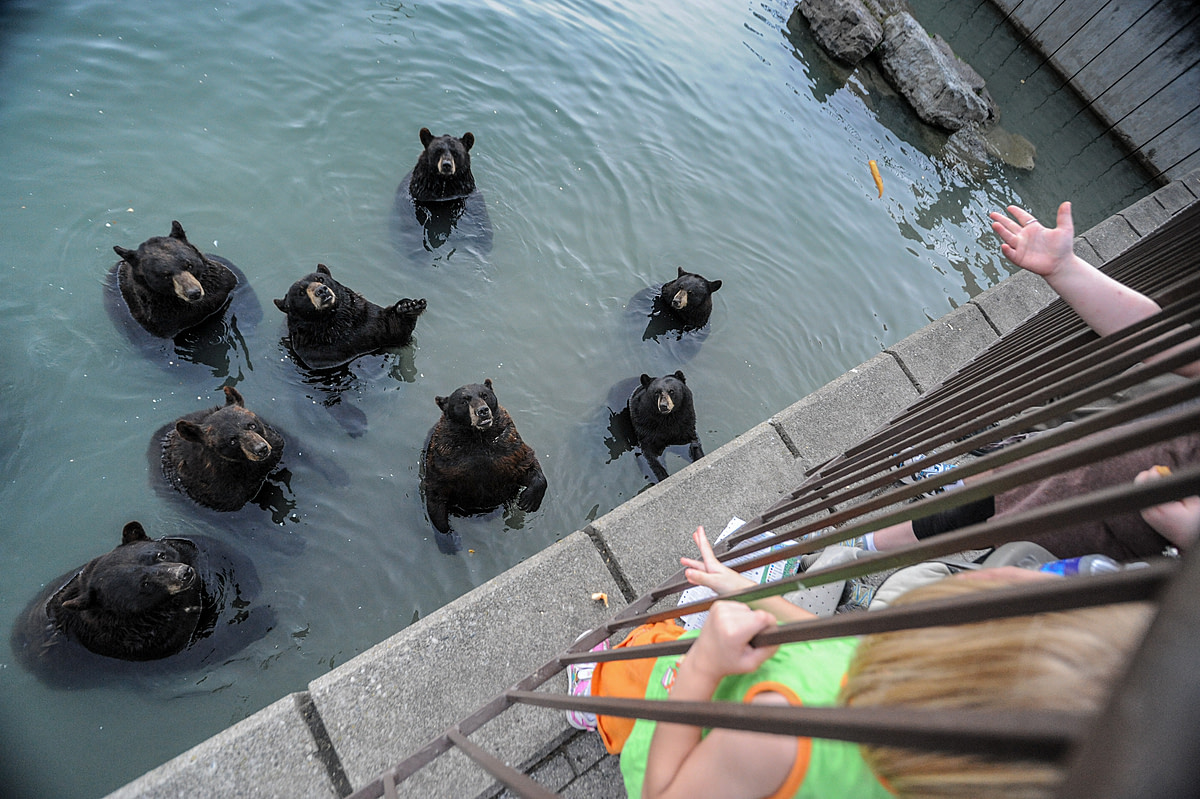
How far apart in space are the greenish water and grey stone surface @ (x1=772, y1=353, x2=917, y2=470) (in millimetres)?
1415

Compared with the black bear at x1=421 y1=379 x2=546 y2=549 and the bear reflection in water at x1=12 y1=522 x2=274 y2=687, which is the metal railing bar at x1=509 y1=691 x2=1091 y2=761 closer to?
the black bear at x1=421 y1=379 x2=546 y2=549

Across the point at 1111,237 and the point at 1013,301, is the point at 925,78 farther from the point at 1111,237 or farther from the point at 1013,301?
the point at 1013,301

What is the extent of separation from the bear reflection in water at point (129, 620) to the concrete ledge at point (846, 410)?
4.13m

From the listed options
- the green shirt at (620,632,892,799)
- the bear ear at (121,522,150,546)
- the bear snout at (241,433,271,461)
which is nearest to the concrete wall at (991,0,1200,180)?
the green shirt at (620,632,892,799)

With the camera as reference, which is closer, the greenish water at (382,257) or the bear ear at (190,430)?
the bear ear at (190,430)

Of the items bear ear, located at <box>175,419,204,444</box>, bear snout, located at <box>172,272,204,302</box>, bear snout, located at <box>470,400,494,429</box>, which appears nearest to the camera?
bear ear, located at <box>175,419,204,444</box>

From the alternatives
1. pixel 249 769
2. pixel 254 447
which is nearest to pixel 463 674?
pixel 249 769

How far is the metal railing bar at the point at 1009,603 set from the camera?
0.68 meters

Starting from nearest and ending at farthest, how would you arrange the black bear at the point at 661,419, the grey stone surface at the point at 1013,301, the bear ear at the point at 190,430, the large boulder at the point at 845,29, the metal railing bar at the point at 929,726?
the metal railing bar at the point at 929,726 < the bear ear at the point at 190,430 < the black bear at the point at 661,419 < the grey stone surface at the point at 1013,301 < the large boulder at the point at 845,29

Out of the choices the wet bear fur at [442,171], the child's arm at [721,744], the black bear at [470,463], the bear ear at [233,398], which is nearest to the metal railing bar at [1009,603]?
the child's arm at [721,744]

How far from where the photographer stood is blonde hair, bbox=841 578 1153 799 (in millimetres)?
860

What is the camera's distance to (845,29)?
40.5ft

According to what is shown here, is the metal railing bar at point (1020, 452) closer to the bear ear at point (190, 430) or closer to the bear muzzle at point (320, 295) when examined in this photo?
the bear ear at point (190, 430)

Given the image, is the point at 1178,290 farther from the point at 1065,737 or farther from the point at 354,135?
the point at 354,135
